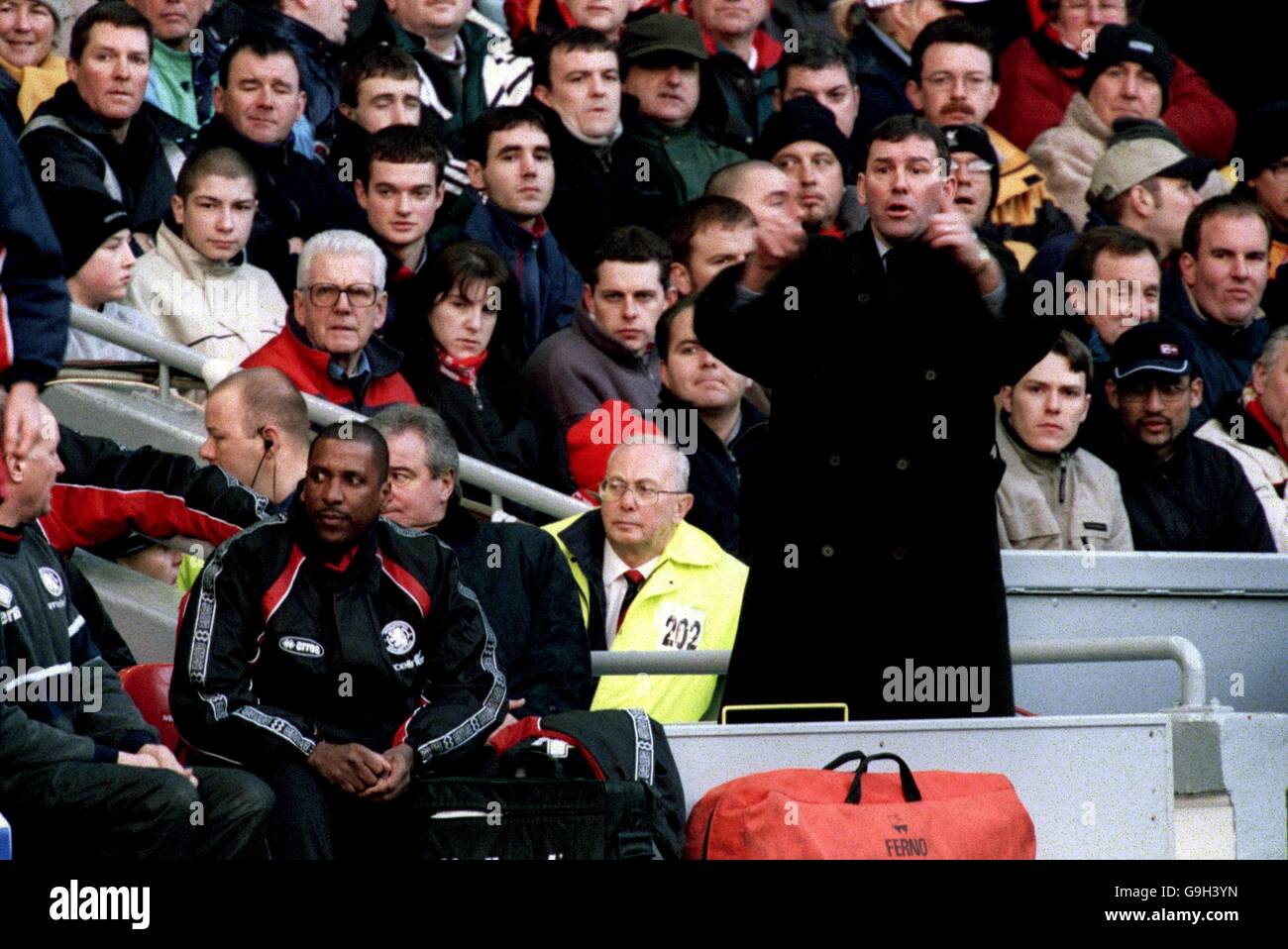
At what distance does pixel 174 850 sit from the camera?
211 inches

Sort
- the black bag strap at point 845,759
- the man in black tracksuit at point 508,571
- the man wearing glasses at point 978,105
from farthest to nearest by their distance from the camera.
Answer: the man wearing glasses at point 978,105 < the man in black tracksuit at point 508,571 < the black bag strap at point 845,759

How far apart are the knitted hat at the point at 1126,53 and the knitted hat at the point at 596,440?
429 cm

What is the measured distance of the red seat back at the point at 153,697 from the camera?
6.35 meters

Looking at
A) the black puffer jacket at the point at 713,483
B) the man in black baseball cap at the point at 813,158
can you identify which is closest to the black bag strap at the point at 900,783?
the black puffer jacket at the point at 713,483

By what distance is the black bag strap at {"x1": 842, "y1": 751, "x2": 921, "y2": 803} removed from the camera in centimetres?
568

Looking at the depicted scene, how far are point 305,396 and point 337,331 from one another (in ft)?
1.64

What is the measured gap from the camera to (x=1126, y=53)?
11.9 m

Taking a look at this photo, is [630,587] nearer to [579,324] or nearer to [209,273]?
[579,324]

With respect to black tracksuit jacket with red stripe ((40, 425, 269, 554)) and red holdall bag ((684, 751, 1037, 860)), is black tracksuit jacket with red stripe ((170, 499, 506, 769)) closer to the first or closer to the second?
red holdall bag ((684, 751, 1037, 860))

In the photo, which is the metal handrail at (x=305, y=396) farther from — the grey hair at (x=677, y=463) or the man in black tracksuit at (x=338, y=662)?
the man in black tracksuit at (x=338, y=662)

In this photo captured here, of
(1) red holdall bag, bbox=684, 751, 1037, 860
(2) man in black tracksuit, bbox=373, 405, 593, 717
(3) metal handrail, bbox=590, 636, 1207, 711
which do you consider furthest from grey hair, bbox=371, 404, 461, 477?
(1) red holdall bag, bbox=684, 751, 1037, 860

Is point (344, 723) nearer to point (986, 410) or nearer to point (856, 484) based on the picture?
point (856, 484)

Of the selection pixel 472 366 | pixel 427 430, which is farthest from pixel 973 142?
pixel 427 430
